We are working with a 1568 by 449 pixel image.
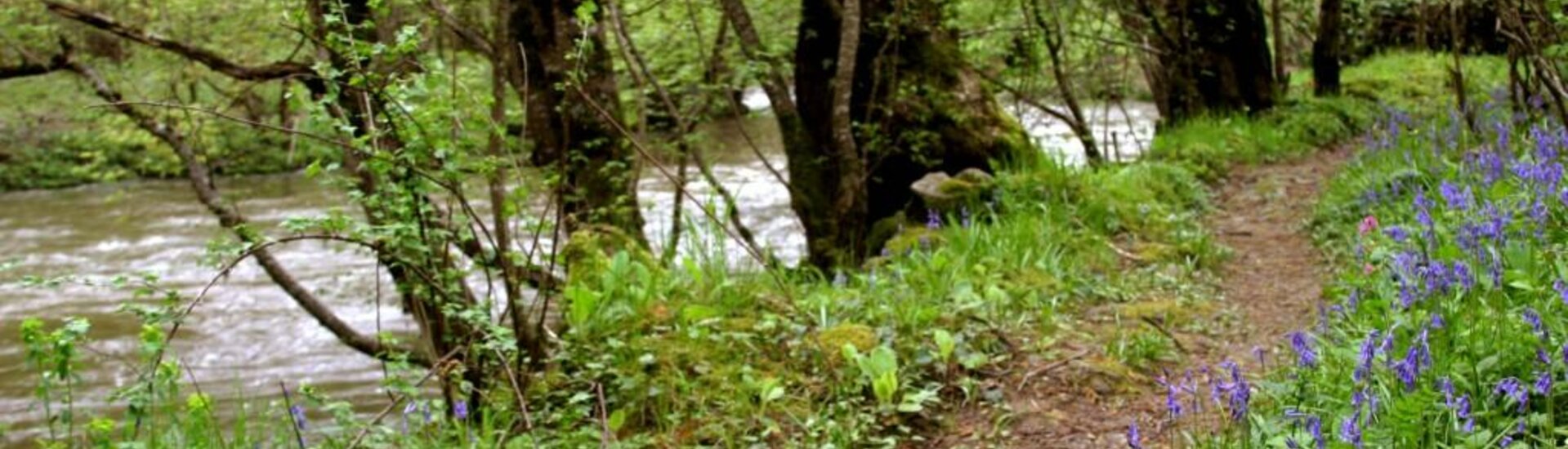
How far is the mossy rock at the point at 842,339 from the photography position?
4.30 m

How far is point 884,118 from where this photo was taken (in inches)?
303

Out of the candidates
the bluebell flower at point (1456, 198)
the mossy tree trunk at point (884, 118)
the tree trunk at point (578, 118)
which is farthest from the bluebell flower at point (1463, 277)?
the tree trunk at point (578, 118)

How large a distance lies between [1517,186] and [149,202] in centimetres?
1736

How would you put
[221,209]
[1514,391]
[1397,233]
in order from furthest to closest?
[221,209] → [1397,233] → [1514,391]

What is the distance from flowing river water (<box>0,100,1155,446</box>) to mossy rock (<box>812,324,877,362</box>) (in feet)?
4.77

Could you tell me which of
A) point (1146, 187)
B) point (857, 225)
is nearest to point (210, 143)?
point (857, 225)

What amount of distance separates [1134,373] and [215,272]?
35.8 ft

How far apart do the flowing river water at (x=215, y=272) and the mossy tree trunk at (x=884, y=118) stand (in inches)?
18.7

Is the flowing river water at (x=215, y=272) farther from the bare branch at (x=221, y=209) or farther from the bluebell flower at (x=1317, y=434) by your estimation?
the bluebell flower at (x=1317, y=434)

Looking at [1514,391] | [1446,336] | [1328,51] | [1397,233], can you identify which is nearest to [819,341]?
[1397,233]

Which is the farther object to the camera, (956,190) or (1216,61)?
(1216,61)

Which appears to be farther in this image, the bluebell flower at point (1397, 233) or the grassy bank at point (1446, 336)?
the bluebell flower at point (1397, 233)

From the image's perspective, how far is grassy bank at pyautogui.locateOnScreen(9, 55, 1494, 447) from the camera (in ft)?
13.0

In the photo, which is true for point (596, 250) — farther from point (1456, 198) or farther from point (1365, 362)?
point (1365, 362)
